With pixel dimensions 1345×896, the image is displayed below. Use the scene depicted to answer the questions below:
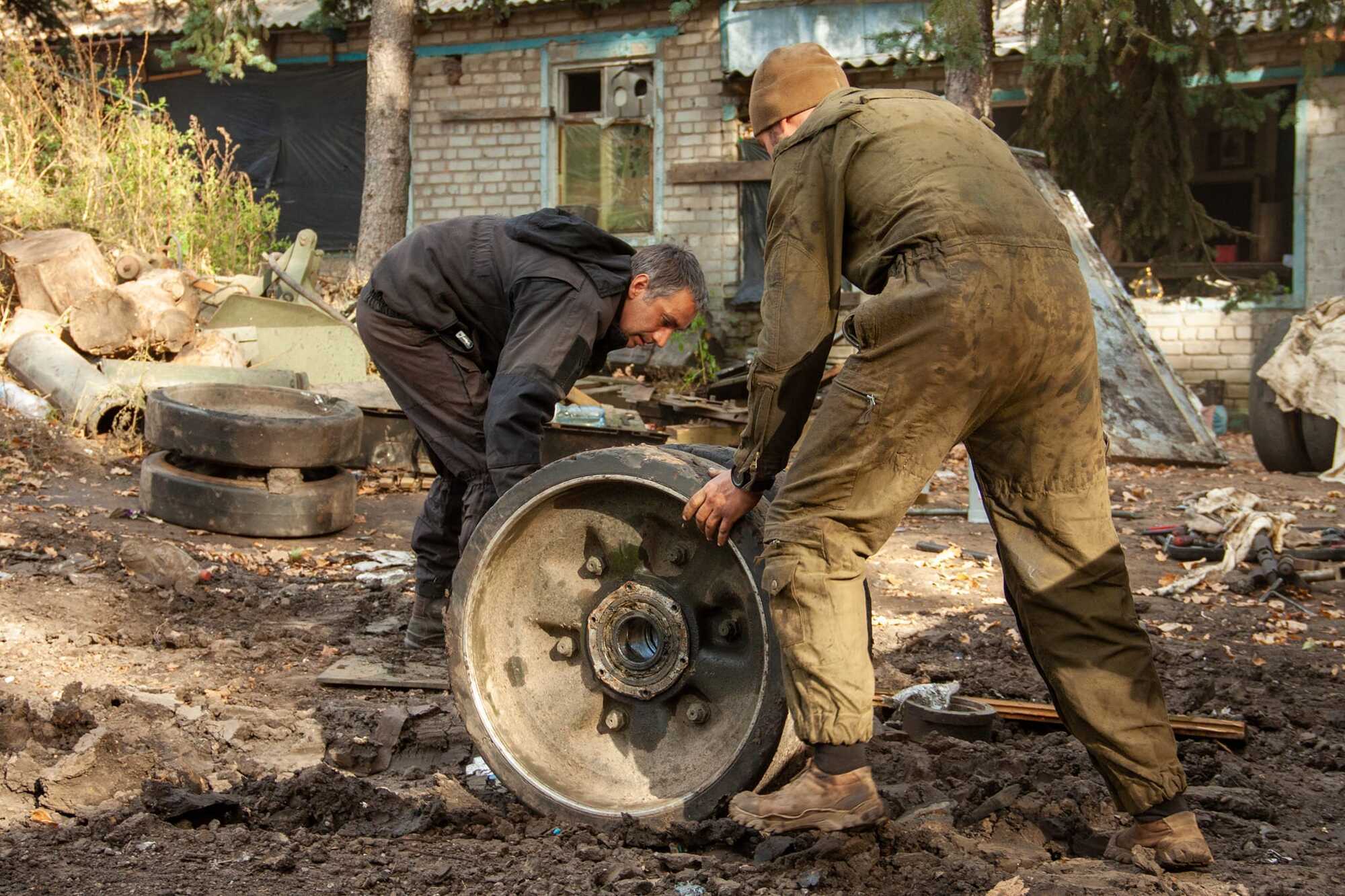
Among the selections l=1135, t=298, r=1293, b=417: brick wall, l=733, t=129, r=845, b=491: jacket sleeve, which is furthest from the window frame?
l=733, t=129, r=845, b=491: jacket sleeve

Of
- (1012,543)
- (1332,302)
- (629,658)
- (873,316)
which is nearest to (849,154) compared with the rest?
(873,316)

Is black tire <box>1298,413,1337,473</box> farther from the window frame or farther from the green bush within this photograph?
the green bush

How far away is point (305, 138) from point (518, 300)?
13636 mm

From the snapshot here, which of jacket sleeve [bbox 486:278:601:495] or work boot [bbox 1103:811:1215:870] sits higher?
jacket sleeve [bbox 486:278:601:495]

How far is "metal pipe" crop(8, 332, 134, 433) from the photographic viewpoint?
30.9 feet

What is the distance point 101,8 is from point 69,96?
5.77 meters

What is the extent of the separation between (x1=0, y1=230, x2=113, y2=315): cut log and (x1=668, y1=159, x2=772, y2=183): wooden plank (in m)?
7.05

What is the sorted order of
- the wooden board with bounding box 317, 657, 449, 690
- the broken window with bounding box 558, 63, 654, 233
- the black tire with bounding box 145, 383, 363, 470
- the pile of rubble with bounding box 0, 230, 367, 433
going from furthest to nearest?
the broken window with bounding box 558, 63, 654, 233, the pile of rubble with bounding box 0, 230, 367, 433, the black tire with bounding box 145, 383, 363, 470, the wooden board with bounding box 317, 657, 449, 690

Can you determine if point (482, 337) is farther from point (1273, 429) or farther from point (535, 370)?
point (1273, 429)

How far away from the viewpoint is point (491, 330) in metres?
5.11

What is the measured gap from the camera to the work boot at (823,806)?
9.79ft

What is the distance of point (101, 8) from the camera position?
18188mm

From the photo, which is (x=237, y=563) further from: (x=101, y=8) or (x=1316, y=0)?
(x=101, y=8)

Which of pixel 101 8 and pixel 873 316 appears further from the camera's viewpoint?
pixel 101 8
